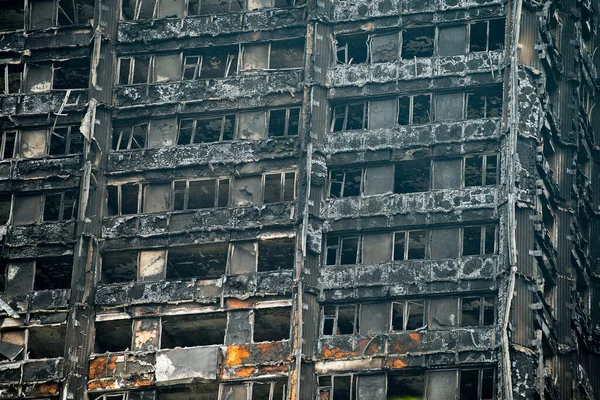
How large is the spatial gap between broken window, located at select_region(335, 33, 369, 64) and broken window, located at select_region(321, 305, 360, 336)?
11.6m

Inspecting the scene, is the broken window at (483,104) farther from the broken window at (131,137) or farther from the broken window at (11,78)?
the broken window at (11,78)

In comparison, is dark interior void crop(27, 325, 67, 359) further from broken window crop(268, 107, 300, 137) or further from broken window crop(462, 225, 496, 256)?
broken window crop(462, 225, 496, 256)

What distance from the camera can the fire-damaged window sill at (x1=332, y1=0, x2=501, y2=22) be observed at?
251 feet

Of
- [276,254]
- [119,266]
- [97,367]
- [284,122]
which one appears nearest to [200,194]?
[276,254]

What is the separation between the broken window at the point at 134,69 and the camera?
79.0 m

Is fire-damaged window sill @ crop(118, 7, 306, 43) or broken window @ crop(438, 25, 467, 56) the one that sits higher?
fire-damaged window sill @ crop(118, 7, 306, 43)

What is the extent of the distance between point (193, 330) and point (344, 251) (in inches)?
287

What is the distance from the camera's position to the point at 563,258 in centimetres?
7631

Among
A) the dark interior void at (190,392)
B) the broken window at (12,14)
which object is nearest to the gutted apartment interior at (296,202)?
the dark interior void at (190,392)

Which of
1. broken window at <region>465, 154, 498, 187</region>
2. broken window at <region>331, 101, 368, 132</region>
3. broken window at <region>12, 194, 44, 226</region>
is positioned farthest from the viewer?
broken window at <region>12, 194, 44, 226</region>

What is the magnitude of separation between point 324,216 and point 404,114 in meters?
5.88

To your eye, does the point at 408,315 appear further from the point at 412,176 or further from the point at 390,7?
the point at 390,7

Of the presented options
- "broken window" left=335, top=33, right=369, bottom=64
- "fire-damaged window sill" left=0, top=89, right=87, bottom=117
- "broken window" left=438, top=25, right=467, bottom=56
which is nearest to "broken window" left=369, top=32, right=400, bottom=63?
"broken window" left=335, top=33, right=369, bottom=64

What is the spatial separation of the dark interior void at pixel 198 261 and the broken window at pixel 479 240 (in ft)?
33.9
